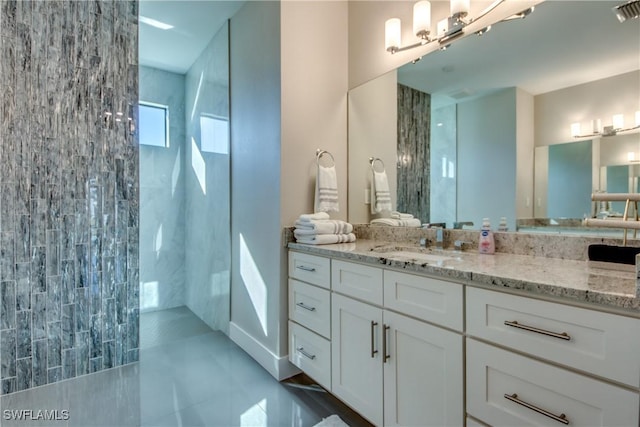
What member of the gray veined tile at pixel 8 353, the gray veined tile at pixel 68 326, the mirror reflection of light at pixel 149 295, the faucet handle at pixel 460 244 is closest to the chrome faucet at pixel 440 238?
the faucet handle at pixel 460 244

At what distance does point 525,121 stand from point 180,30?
279 centimetres

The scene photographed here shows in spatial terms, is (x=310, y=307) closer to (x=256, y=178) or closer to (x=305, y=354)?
(x=305, y=354)

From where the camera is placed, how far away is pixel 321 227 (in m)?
1.99

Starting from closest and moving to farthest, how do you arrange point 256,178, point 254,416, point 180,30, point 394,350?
point 394,350, point 254,416, point 256,178, point 180,30

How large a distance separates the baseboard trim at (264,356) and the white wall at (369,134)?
42.8 inches

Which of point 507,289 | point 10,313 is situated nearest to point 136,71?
point 10,313

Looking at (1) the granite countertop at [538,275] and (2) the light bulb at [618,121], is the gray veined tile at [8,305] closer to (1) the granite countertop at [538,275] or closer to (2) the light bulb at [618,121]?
(1) the granite countertop at [538,275]

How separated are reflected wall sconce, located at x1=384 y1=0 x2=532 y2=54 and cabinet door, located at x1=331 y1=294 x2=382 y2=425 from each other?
151 centimetres

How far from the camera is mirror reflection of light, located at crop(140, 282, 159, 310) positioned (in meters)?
3.12

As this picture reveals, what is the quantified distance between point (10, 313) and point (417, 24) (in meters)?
2.93

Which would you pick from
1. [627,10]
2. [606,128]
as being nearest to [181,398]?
[606,128]

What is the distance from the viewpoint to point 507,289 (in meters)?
1.04

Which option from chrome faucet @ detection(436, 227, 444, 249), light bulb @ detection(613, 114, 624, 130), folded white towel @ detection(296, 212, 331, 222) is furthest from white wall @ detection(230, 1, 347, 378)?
light bulb @ detection(613, 114, 624, 130)

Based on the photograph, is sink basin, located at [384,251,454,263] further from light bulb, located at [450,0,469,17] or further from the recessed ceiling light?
the recessed ceiling light
